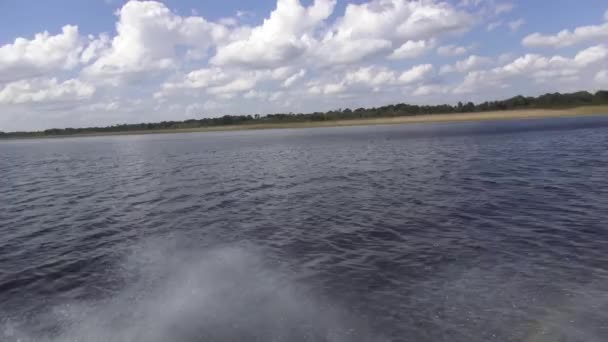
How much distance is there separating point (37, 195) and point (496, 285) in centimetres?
2910

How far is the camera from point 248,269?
38.4 ft

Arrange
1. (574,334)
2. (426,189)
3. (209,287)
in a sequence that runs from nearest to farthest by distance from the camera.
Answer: (574,334) < (209,287) < (426,189)

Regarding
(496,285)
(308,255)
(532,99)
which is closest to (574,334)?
(496,285)

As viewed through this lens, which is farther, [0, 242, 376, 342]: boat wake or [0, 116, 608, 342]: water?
[0, 116, 608, 342]: water

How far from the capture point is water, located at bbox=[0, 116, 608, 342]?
27.5ft

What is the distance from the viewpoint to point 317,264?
11852 millimetres

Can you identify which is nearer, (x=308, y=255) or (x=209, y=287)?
(x=209, y=287)

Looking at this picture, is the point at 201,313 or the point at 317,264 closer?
the point at 201,313

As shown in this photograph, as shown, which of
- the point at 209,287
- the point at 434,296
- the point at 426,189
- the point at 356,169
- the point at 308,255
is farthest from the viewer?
the point at 356,169

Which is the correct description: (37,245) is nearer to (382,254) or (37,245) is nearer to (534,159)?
(382,254)

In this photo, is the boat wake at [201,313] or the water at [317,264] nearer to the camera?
the boat wake at [201,313]

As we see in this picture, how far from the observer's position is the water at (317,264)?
330 inches

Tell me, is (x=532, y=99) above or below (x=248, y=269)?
above

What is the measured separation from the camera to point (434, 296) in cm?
939
